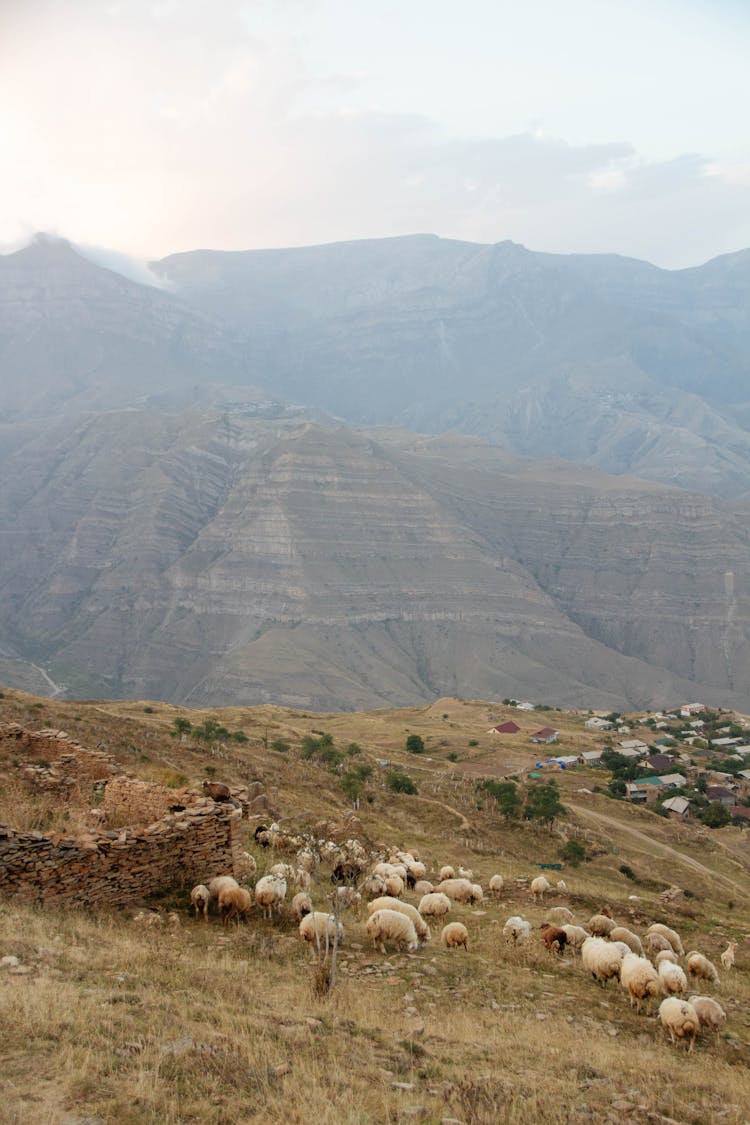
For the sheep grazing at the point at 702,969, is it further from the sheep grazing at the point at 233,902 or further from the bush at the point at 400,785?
the bush at the point at 400,785

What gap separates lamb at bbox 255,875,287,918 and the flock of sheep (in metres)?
0.02

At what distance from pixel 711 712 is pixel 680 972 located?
117 m

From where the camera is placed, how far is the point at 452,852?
85.8ft

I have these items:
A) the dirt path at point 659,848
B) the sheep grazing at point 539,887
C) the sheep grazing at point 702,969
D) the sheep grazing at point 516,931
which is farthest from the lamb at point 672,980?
the dirt path at point 659,848

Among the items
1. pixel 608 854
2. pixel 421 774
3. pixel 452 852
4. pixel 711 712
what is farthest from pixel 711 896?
pixel 711 712

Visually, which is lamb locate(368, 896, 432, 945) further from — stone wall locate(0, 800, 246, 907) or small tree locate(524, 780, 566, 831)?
small tree locate(524, 780, 566, 831)

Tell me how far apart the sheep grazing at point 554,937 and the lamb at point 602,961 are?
2.78 feet

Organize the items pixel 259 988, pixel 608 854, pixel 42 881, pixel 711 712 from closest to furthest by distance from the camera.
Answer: pixel 259 988 → pixel 42 881 → pixel 608 854 → pixel 711 712

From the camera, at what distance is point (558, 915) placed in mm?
17766

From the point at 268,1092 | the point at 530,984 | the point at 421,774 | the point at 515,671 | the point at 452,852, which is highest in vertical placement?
the point at 268,1092

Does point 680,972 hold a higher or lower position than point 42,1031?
lower

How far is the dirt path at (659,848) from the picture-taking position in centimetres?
3959

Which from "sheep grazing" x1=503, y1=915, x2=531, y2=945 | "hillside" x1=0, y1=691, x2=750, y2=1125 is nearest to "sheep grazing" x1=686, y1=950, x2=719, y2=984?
"hillside" x1=0, y1=691, x2=750, y2=1125

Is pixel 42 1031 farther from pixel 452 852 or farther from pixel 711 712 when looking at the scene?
pixel 711 712
